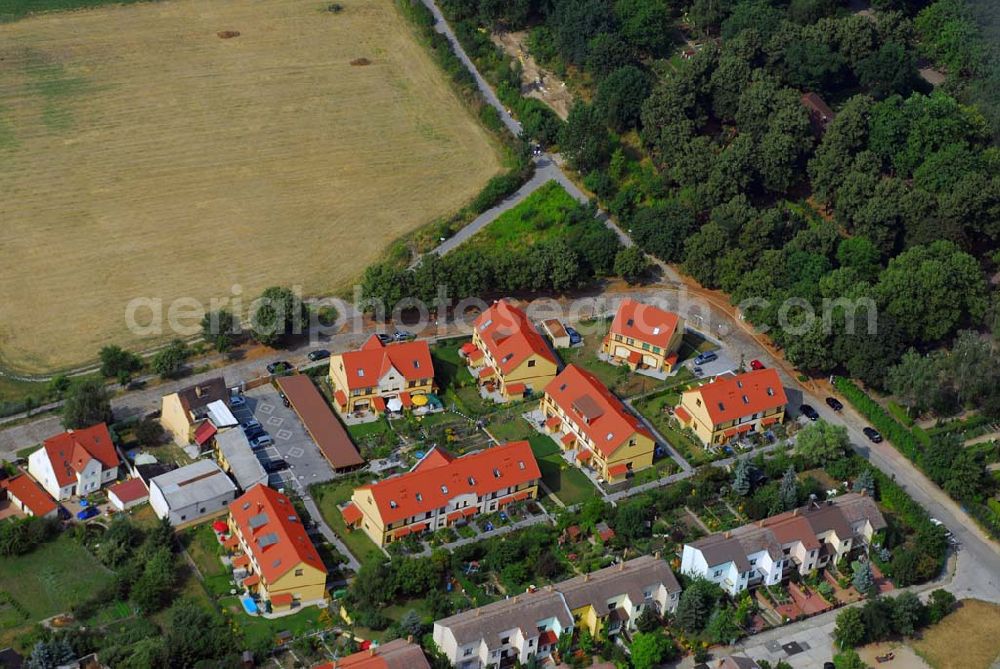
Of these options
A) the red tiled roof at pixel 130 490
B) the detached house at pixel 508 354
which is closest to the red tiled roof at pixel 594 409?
the detached house at pixel 508 354

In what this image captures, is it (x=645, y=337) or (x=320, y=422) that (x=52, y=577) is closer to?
(x=320, y=422)

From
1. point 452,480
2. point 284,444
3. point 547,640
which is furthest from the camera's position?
point 284,444

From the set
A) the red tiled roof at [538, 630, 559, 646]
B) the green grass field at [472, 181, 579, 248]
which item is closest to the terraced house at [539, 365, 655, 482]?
the red tiled roof at [538, 630, 559, 646]

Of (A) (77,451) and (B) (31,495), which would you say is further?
(A) (77,451)

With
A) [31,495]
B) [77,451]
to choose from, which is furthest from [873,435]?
[31,495]

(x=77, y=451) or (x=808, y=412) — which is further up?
(x=808, y=412)

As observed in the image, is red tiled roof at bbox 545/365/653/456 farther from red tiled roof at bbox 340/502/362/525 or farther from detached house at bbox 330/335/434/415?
red tiled roof at bbox 340/502/362/525
